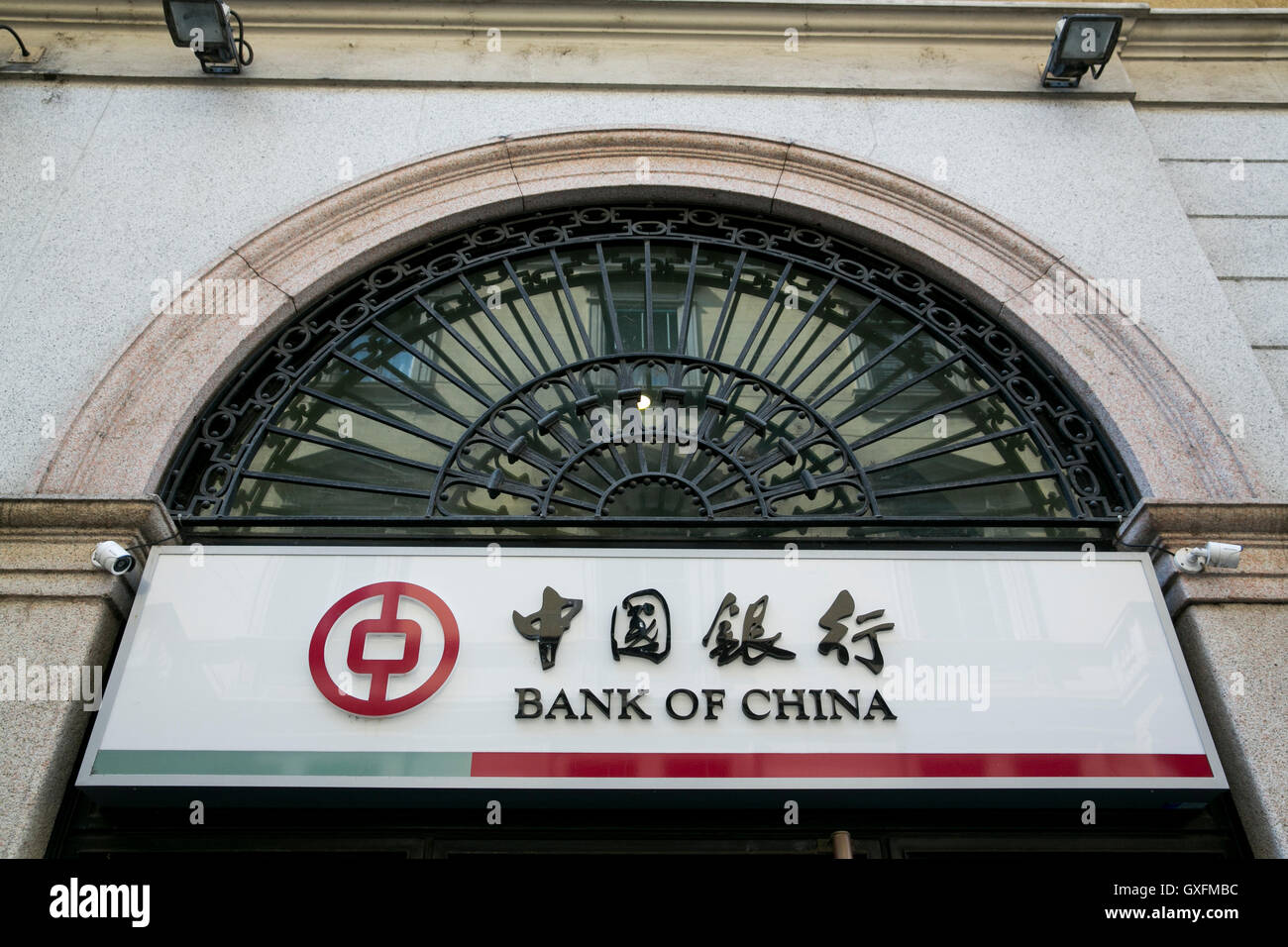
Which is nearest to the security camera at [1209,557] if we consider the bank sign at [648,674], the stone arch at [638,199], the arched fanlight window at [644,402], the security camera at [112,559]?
the bank sign at [648,674]

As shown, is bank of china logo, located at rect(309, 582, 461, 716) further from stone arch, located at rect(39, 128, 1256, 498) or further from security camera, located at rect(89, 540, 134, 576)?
stone arch, located at rect(39, 128, 1256, 498)

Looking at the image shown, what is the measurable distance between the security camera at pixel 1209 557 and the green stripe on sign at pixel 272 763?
3770 mm

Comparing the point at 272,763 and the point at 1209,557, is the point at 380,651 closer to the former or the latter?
the point at 272,763

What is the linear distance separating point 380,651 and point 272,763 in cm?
71

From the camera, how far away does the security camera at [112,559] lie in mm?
5129

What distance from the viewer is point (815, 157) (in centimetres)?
696

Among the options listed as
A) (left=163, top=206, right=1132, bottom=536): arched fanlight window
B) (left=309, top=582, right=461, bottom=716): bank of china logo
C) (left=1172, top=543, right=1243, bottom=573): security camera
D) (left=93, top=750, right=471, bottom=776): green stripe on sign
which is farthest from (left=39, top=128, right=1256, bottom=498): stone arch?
(left=93, top=750, right=471, bottom=776): green stripe on sign

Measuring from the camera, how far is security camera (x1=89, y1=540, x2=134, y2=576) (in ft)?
16.8

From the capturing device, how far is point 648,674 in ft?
16.6

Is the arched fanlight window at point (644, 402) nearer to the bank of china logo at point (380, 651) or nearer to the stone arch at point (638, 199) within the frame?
the stone arch at point (638, 199)

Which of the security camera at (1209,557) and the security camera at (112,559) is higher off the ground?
the security camera at (112,559)

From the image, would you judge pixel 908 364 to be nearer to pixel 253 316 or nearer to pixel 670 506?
pixel 670 506

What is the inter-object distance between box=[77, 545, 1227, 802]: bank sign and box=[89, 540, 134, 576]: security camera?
0.42ft
